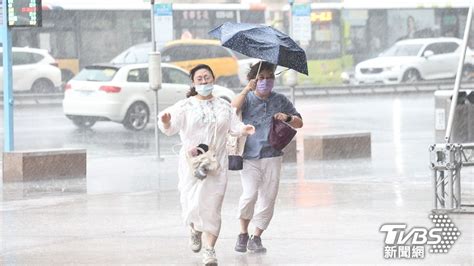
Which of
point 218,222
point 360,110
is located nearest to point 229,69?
point 360,110

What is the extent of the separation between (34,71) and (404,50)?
14281 millimetres

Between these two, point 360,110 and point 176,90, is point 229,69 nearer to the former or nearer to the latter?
point 360,110

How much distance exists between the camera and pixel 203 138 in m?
10.2

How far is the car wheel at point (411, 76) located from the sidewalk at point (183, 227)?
99.4 ft

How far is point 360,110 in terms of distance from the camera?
3562 cm

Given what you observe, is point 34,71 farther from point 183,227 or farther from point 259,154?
point 259,154

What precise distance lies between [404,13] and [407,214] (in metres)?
42.4

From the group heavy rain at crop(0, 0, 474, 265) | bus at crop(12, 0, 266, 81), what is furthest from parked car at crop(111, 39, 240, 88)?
heavy rain at crop(0, 0, 474, 265)

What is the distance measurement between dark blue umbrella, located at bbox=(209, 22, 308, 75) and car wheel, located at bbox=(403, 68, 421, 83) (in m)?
37.3

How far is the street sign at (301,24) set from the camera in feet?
78.2

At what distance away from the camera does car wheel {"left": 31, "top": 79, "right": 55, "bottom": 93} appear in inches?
1639

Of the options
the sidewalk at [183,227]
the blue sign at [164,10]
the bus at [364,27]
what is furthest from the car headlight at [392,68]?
the sidewalk at [183,227]

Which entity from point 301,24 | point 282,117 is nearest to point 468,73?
point 301,24

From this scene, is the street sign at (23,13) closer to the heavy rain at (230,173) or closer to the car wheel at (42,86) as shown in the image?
the heavy rain at (230,173)
